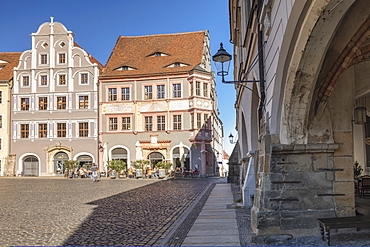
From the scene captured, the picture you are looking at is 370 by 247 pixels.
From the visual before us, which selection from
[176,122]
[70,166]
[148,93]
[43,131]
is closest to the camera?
[70,166]

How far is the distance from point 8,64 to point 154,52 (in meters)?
17.3

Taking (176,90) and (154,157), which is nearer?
(176,90)

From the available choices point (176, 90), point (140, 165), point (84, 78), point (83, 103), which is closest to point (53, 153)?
point (83, 103)

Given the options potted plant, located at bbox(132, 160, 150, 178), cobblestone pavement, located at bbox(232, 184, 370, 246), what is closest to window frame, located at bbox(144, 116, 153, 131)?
potted plant, located at bbox(132, 160, 150, 178)

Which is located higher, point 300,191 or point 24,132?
point 24,132

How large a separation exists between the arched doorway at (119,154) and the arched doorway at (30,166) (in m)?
8.29

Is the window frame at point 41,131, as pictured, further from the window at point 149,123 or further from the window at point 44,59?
the window at point 149,123

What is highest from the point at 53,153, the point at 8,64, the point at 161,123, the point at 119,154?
the point at 8,64

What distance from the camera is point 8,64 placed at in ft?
159

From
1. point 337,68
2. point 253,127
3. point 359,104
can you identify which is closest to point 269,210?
point 337,68

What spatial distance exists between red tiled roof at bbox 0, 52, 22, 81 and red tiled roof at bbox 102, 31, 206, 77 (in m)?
10.9

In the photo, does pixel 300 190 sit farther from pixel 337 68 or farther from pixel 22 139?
pixel 22 139

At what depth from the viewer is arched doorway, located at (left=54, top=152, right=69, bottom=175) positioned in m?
42.9

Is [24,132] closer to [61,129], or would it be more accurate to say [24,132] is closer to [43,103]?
[43,103]
